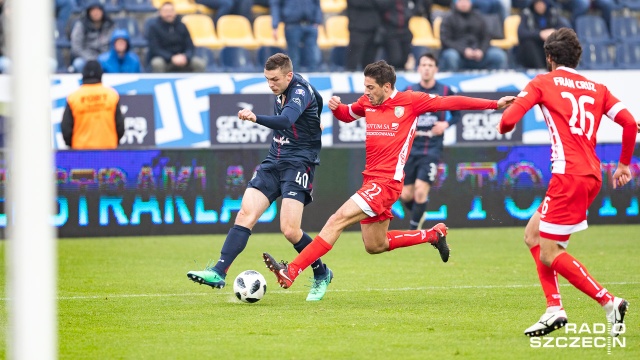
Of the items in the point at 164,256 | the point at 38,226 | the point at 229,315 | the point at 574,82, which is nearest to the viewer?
the point at 38,226

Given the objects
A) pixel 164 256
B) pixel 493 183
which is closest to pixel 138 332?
pixel 164 256

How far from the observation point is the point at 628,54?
21266 millimetres

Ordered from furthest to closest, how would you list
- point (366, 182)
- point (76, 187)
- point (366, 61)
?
1. point (366, 61)
2. point (76, 187)
3. point (366, 182)

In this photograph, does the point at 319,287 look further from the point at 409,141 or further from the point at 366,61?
the point at 366,61

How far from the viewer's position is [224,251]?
9.24 metres

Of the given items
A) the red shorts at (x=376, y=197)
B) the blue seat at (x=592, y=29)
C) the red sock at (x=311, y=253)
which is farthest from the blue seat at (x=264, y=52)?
the red sock at (x=311, y=253)

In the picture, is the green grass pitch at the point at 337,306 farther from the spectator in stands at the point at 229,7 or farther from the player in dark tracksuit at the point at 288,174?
the spectator in stands at the point at 229,7

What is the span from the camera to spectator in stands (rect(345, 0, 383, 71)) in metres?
18.6

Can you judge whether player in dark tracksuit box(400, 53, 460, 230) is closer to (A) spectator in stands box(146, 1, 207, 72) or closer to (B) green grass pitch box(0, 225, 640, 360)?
(B) green grass pitch box(0, 225, 640, 360)

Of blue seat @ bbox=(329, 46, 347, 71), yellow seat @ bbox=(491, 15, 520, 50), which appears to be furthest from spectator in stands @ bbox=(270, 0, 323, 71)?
yellow seat @ bbox=(491, 15, 520, 50)

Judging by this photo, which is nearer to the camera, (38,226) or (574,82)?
(38,226)

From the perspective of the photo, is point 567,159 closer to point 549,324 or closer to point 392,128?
point 549,324

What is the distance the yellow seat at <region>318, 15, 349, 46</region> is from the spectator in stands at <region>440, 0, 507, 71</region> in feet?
6.59

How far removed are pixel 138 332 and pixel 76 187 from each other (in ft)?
24.8
